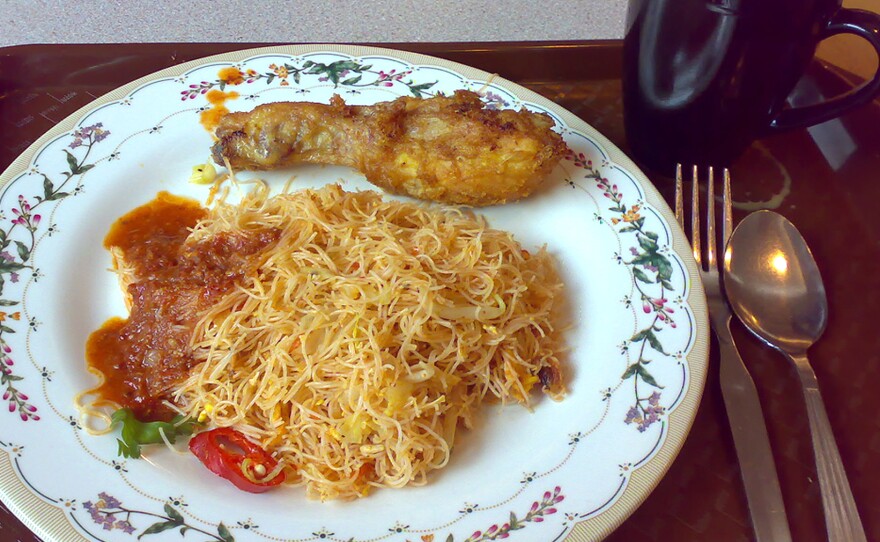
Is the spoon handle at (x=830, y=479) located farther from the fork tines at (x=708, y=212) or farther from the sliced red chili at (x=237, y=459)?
the sliced red chili at (x=237, y=459)

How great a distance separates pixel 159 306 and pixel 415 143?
1.11 meters

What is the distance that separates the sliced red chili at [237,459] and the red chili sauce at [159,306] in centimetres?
20

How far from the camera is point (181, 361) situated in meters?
2.19

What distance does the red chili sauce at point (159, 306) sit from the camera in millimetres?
2113

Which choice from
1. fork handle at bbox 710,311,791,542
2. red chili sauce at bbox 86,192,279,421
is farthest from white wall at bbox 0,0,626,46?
fork handle at bbox 710,311,791,542

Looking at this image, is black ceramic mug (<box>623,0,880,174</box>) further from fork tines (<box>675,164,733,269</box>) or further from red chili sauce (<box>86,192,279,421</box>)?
red chili sauce (<box>86,192,279,421</box>)

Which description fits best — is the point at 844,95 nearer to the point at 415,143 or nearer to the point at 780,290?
the point at 780,290

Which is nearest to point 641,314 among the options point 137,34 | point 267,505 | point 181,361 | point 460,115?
point 460,115

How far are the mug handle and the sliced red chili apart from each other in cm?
226

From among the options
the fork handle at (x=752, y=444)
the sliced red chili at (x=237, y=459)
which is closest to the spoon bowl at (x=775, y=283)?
the fork handle at (x=752, y=444)

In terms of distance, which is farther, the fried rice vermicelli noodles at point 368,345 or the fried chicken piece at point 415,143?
the fried chicken piece at point 415,143

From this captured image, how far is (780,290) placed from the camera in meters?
2.41

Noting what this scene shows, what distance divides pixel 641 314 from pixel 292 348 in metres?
1.19

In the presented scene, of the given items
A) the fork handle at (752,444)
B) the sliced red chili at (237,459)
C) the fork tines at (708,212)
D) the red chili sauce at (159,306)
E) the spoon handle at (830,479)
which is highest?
the red chili sauce at (159,306)
